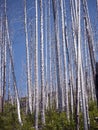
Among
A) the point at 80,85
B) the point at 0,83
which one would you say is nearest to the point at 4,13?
the point at 0,83

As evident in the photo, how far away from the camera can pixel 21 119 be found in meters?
17.6

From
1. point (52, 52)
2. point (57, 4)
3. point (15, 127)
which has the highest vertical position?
point (57, 4)

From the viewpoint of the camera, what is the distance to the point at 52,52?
25484 mm

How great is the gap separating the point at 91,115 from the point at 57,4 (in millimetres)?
6443

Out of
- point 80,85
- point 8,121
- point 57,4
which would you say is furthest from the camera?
point 57,4

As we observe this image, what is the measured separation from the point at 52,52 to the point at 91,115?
395 inches

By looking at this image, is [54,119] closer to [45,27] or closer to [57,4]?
[57,4]

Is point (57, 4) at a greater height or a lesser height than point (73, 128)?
greater

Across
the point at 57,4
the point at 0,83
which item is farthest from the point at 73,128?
the point at 0,83

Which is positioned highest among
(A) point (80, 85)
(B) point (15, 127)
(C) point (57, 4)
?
(C) point (57, 4)

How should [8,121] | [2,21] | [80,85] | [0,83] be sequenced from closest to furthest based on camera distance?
1. [80,85]
2. [8,121]
3. [2,21]
4. [0,83]

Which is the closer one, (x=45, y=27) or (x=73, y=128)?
(x=73, y=128)

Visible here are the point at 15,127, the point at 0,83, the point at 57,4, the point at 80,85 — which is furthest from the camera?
the point at 0,83

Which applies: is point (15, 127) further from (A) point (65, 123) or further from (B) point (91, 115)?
(B) point (91, 115)
